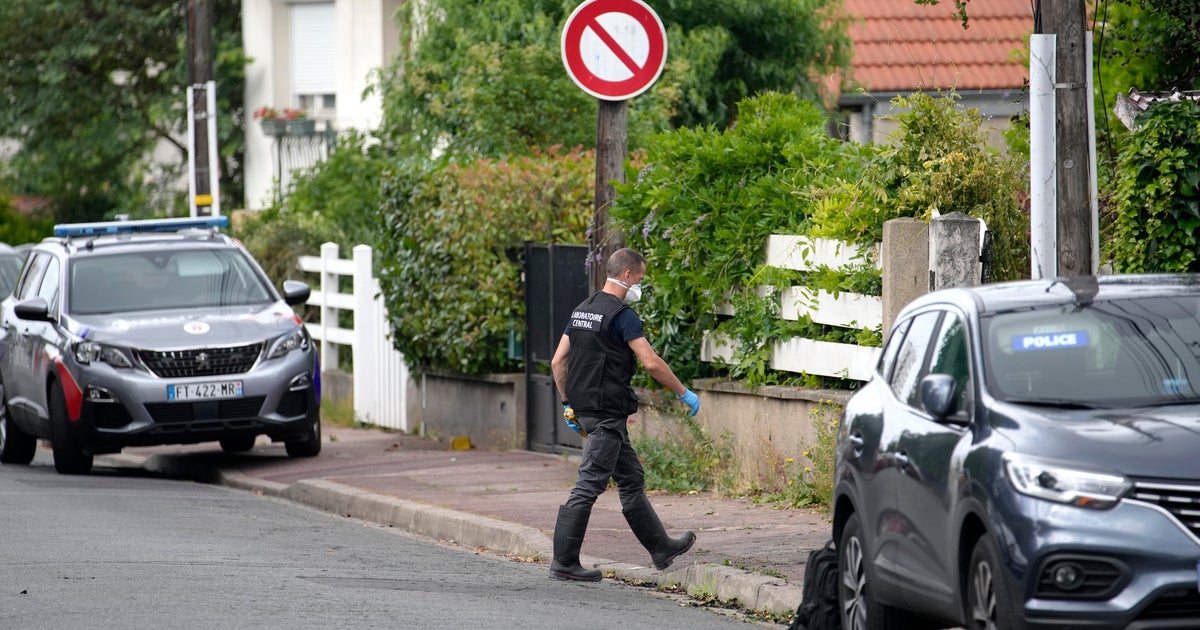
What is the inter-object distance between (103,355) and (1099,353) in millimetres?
10003

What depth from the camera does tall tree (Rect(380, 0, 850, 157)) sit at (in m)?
18.6

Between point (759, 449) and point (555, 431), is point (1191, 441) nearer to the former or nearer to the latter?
point (759, 449)

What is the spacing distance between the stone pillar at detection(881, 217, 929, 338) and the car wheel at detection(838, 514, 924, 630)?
3511mm

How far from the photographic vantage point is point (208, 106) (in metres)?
22.2

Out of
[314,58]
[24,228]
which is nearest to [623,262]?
[314,58]

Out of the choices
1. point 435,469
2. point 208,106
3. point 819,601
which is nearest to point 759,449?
point 435,469

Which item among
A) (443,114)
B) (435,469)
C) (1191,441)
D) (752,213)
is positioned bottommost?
(435,469)

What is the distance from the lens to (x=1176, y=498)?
578 centimetres

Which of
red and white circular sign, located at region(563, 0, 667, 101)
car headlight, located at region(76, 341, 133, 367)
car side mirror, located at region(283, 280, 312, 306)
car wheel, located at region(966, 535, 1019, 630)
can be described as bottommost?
car wheel, located at region(966, 535, 1019, 630)

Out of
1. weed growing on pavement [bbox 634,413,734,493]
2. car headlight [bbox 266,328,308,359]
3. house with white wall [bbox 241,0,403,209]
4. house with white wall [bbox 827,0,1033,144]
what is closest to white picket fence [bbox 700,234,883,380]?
weed growing on pavement [bbox 634,413,734,493]

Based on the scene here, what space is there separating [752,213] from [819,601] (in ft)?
17.2

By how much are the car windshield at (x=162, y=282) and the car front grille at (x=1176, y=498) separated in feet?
36.6

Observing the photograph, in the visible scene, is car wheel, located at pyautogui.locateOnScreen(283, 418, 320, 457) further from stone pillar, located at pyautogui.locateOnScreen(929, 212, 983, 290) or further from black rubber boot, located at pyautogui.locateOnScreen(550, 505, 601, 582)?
stone pillar, located at pyautogui.locateOnScreen(929, 212, 983, 290)

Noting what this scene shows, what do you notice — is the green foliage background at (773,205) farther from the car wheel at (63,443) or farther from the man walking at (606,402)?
the car wheel at (63,443)
